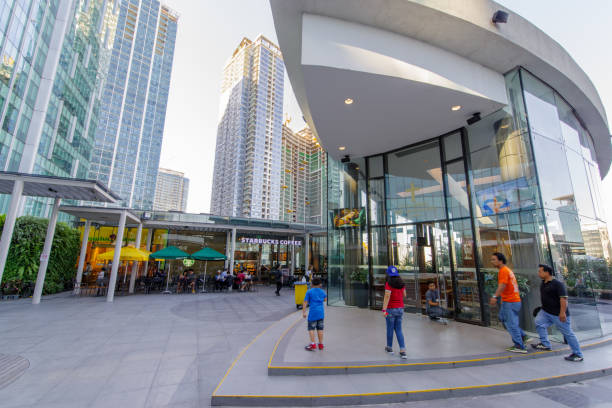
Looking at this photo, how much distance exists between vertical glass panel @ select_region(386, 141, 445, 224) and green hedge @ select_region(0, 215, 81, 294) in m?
15.0

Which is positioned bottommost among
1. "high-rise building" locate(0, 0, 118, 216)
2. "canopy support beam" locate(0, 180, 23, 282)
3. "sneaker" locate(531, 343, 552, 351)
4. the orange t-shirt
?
"sneaker" locate(531, 343, 552, 351)

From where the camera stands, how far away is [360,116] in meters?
6.77

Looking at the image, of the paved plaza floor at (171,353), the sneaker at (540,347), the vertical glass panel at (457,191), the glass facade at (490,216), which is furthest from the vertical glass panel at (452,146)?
the sneaker at (540,347)

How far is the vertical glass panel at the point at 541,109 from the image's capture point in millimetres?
6297

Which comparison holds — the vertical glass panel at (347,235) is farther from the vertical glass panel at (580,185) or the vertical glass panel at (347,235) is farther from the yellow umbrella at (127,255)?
the yellow umbrella at (127,255)

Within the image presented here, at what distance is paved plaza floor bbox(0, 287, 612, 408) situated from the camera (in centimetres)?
311

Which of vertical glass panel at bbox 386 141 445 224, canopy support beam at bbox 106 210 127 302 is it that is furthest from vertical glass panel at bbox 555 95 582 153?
canopy support beam at bbox 106 210 127 302

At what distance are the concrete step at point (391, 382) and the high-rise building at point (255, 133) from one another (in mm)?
74300

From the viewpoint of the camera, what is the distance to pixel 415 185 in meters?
8.43

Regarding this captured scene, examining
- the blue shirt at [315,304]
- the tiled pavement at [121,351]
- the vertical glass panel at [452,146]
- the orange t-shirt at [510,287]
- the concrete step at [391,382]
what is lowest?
the tiled pavement at [121,351]

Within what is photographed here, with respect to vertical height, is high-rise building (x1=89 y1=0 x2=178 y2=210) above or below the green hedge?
above

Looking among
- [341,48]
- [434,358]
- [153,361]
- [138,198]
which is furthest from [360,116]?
[138,198]

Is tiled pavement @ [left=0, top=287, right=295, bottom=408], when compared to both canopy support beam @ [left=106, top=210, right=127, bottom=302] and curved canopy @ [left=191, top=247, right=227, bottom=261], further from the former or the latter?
curved canopy @ [left=191, top=247, right=227, bottom=261]

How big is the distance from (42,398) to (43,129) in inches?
1301
